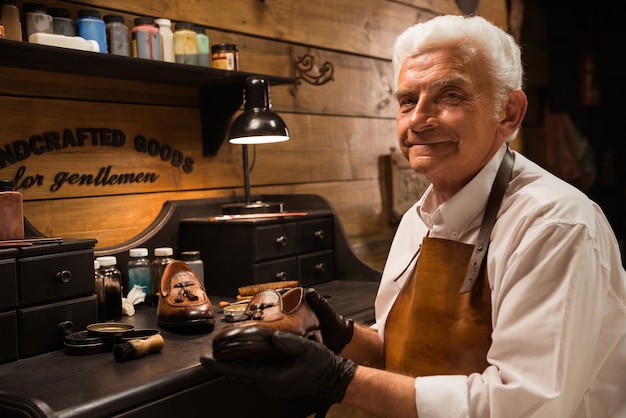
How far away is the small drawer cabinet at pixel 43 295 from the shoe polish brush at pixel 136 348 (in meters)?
0.23

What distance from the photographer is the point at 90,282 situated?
1.80 metres

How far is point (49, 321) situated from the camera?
5.55ft

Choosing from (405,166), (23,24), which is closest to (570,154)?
(405,166)

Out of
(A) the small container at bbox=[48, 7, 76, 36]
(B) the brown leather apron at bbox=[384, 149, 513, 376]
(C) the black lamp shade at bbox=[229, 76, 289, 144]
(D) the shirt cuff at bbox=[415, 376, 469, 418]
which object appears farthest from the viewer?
(C) the black lamp shade at bbox=[229, 76, 289, 144]

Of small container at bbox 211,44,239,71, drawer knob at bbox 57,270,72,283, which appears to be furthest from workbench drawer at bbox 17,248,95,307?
small container at bbox 211,44,239,71

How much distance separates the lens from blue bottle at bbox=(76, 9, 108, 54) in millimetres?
2074

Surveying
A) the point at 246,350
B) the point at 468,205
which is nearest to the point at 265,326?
the point at 246,350

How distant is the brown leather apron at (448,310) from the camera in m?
1.51

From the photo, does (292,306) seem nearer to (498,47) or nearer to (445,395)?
(445,395)

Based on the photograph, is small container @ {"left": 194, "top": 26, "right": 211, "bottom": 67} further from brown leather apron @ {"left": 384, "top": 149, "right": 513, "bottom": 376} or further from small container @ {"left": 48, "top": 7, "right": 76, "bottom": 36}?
brown leather apron @ {"left": 384, "top": 149, "right": 513, "bottom": 376}

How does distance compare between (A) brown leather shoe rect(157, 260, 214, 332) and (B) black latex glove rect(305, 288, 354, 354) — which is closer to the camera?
(B) black latex glove rect(305, 288, 354, 354)

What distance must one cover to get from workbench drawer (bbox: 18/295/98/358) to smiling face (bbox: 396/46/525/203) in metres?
0.91

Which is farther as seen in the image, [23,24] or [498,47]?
[23,24]

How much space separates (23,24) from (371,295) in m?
1.37
